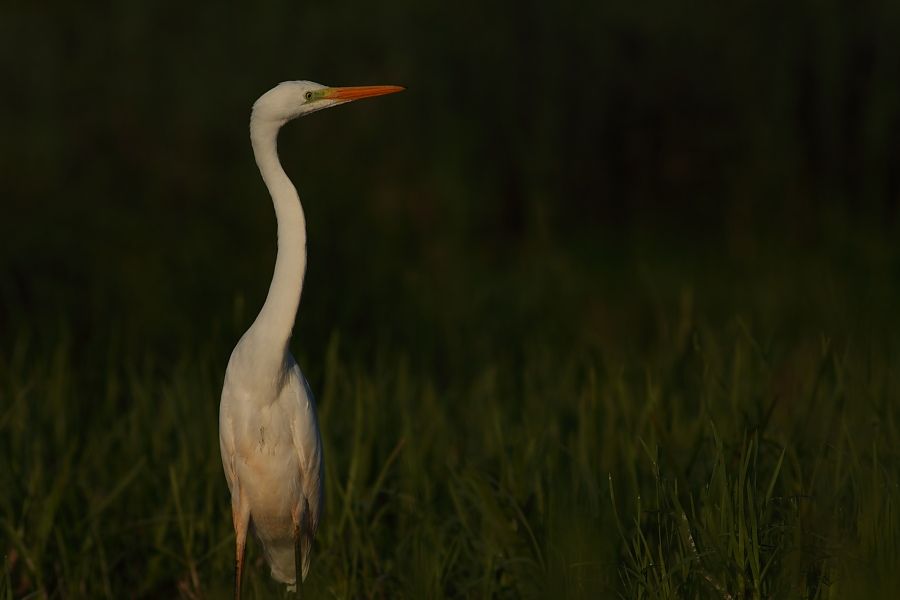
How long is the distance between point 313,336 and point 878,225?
3089mm

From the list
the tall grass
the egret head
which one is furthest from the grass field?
the egret head

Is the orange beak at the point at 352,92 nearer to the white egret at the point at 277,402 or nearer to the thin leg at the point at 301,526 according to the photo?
the white egret at the point at 277,402

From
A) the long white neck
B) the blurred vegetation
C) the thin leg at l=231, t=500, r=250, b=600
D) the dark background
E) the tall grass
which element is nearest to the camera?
the tall grass

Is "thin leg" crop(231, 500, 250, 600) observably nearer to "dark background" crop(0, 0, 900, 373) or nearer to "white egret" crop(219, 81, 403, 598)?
"white egret" crop(219, 81, 403, 598)

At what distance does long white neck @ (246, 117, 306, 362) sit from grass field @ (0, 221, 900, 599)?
0.49 metres

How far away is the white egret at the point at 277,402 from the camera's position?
9.94 ft

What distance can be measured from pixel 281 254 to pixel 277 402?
42 cm

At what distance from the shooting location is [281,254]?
3.03m

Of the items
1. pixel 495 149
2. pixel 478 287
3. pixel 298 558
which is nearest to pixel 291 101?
pixel 298 558

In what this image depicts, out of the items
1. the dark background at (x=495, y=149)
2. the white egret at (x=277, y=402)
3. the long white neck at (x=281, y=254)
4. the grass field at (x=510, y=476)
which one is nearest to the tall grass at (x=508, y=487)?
the grass field at (x=510, y=476)

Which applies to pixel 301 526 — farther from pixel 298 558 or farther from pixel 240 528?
pixel 298 558

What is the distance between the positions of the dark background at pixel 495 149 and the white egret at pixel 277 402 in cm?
262

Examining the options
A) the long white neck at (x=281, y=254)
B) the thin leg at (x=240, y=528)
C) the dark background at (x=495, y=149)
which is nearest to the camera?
the long white neck at (x=281, y=254)

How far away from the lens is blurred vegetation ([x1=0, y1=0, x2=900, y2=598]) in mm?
3354
